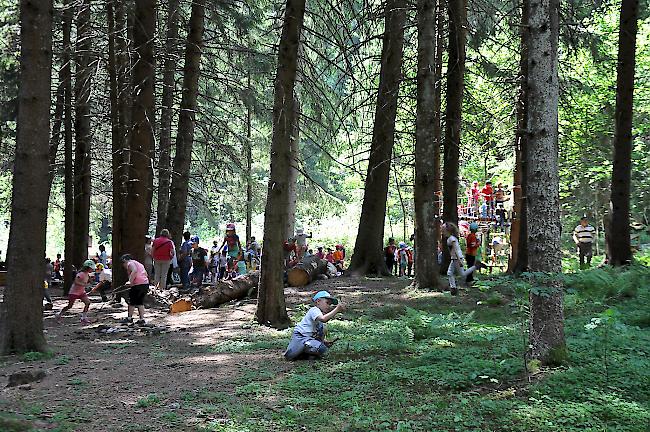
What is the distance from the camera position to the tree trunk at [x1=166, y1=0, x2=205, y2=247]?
16.6 m

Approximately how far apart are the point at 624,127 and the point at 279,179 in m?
8.00

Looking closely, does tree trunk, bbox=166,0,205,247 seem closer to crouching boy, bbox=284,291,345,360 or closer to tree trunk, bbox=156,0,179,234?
tree trunk, bbox=156,0,179,234

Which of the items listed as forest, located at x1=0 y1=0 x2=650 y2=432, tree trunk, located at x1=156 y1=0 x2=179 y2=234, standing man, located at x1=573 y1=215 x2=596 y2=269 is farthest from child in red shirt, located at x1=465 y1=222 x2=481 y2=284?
tree trunk, located at x1=156 y1=0 x2=179 y2=234

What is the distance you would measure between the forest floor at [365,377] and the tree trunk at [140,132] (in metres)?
3.18

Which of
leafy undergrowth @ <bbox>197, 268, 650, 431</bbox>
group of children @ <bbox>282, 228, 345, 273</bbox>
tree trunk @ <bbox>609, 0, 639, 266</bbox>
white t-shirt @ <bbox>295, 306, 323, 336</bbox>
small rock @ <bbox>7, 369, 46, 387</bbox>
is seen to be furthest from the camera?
group of children @ <bbox>282, 228, 345, 273</bbox>

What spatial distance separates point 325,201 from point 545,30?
20.9m

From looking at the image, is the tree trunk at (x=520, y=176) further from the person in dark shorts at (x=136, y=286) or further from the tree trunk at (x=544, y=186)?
the person in dark shorts at (x=136, y=286)

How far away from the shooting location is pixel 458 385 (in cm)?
646

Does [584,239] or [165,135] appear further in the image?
[165,135]

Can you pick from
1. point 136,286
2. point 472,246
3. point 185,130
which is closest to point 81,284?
point 136,286

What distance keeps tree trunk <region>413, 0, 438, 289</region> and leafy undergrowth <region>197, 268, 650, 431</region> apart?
382 cm

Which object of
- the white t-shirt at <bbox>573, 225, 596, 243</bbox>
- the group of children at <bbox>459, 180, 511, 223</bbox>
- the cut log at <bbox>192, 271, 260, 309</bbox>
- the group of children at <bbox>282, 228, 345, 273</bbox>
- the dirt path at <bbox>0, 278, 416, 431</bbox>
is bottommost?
the dirt path at <bbox>0, 278, 416, 431</bbox>

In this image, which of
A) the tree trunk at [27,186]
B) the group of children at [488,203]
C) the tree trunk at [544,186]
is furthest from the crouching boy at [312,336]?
the group of children at [488,203]

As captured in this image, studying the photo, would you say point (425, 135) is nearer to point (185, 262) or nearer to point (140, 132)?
point (140, 132)
